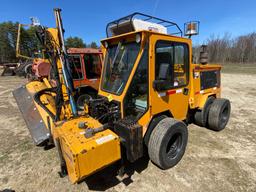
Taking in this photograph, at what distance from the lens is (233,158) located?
10.1 feet

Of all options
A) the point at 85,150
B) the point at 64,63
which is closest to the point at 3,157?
the point at 64,63

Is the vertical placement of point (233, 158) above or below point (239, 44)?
below

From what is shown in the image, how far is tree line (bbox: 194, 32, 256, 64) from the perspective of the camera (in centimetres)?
3953

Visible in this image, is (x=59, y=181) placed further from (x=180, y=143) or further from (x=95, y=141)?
(x=180, y=143)

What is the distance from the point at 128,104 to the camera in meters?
2.68

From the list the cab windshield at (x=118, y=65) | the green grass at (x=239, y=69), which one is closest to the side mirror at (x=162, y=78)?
the cab windshield at (x=118, y=65)

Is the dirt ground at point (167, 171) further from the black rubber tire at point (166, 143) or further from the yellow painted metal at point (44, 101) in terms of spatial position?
the yellow painted metal at point (44, 101)

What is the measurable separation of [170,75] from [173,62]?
26 centimetres

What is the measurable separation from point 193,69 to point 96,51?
4.57 metres

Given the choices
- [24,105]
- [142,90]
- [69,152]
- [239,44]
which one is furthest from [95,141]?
[239,44]

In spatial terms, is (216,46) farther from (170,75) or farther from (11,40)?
(11,40)

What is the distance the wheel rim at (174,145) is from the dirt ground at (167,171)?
0.75ft

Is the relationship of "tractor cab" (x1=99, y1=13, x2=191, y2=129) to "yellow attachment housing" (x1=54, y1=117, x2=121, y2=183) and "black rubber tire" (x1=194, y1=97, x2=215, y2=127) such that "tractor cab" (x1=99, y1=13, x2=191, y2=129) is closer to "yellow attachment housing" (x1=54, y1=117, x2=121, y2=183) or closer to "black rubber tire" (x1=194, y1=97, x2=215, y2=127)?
"yellow attachment housing" (x1=54, y1=117, x2=121, y2=183)

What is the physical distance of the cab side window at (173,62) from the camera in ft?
8.63
